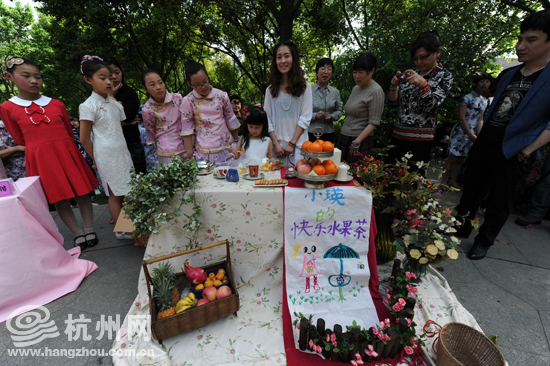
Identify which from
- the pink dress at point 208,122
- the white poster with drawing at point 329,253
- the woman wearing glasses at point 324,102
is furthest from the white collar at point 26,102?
the woman wearing glasses at point 324,102

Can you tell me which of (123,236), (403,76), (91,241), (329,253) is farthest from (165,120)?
(403,76)

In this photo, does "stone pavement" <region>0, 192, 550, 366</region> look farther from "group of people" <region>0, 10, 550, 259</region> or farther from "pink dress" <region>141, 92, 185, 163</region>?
"pink dress" <region>141, 92, 185, 163</region>

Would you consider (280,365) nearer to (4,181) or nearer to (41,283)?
(41,283)

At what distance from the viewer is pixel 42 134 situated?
Result: 2.40 metres

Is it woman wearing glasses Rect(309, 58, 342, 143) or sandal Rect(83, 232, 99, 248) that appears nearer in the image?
sandal Rect(83, 232, 99, 248)

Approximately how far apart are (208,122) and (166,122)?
0.58 metres

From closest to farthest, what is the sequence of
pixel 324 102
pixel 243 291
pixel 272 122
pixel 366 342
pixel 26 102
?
1. pixel 366 342
2. pixel 243 291
3. pixel 26 102
4. pixel 272 122
5. pixel 324 102

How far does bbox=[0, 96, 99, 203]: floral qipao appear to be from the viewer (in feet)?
7.63

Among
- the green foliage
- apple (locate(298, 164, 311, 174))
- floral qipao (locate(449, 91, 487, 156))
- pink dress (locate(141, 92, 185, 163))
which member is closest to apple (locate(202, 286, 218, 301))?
the green foliage

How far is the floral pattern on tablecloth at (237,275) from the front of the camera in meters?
1.56

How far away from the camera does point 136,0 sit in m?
6.88

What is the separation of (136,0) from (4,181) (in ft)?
25.0

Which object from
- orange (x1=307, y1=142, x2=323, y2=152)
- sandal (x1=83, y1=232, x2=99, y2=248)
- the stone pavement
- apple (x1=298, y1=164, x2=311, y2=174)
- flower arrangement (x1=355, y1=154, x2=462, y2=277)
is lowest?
the stone pavement

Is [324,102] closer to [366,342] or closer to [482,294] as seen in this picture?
[482,294]
